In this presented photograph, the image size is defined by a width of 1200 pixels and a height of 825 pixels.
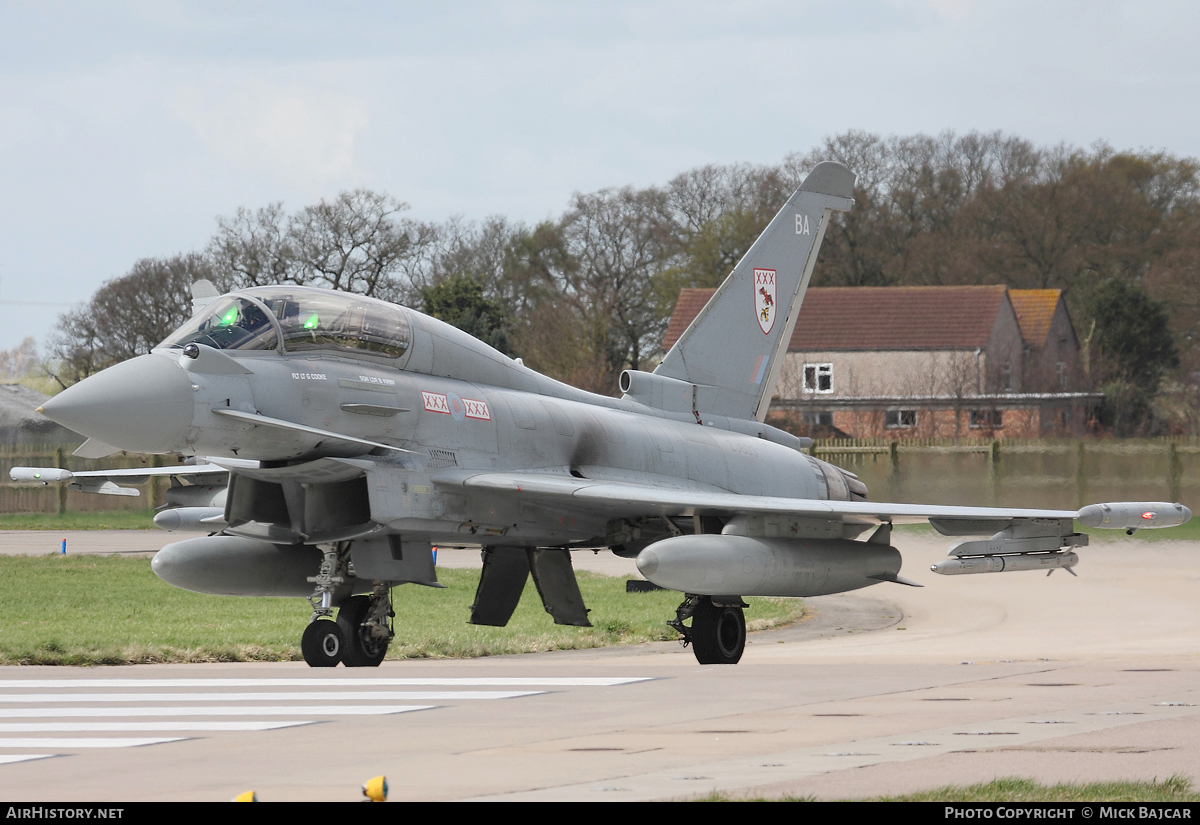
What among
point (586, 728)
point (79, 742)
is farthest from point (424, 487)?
point (79, 742)

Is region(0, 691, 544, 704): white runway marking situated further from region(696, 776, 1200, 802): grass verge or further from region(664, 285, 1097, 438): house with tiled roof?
region(664, 285, 1097, 438): house with tiled roof

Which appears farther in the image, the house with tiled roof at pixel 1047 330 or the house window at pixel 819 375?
the house with tiled roof at pixel 1047 330

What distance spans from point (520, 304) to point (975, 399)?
82.6 feet

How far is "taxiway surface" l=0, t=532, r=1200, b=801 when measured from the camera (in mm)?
6527

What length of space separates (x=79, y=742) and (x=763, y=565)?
21.4ft

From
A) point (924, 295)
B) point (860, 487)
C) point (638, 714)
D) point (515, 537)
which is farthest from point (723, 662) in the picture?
point (924, 295)

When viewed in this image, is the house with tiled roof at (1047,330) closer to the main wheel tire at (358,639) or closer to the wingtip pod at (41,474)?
the wingtip pod at (41,474)

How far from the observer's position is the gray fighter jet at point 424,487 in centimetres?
1163

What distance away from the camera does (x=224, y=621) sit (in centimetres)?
1866

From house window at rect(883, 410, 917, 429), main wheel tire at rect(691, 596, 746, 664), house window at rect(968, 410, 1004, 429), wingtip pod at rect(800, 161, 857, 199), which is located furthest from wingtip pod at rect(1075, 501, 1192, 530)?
house window at rect(883, 410, 917, 429)

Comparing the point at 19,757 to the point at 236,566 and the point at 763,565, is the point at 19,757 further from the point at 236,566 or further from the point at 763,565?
the point at 763,565

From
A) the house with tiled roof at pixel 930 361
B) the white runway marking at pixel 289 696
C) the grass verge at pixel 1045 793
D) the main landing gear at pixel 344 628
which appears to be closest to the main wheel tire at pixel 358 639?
the main landing gear at pixel 344 628

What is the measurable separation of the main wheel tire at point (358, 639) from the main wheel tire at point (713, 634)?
315 cm

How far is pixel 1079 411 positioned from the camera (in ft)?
183
